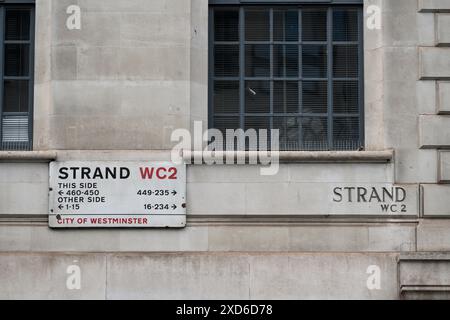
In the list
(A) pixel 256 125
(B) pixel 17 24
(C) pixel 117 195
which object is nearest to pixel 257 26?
(A) pixel 256 125

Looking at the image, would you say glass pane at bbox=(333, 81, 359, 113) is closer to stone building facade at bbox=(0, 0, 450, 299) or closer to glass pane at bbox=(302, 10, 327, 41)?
stone building facade at bbox=(0, 0, 450, 299)

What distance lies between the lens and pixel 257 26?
770 inches

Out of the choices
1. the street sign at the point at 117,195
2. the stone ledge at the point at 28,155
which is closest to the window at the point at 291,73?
the street sign at the point at 117,195

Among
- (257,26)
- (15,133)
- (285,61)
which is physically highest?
(257,26)

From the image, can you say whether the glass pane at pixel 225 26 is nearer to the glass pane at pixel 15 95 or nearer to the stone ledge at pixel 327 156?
the stone ledge at pixel 327 156

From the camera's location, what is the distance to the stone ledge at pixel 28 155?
18.5m

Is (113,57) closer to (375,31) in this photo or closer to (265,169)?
(265,169)

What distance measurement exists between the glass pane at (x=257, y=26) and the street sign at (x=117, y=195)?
2.73m

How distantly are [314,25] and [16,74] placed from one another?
5212 millimetres

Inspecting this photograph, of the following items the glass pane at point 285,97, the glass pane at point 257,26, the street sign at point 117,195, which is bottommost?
the street sign at point 117,195

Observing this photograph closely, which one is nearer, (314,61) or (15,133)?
(15,133)

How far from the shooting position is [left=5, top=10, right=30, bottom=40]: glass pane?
767 inches

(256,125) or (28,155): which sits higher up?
(256,125)

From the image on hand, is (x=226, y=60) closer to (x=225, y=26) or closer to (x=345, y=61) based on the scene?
(x=225, y=26)
